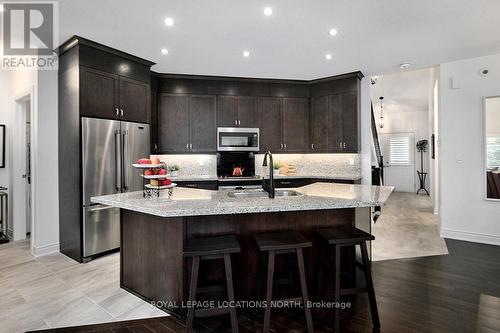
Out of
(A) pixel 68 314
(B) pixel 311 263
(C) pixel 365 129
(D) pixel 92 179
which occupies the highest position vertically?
(C) pixel 365 129

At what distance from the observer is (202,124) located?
4.93 metres

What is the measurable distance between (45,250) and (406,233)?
534 cm

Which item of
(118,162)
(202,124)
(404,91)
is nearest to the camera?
(118,162)

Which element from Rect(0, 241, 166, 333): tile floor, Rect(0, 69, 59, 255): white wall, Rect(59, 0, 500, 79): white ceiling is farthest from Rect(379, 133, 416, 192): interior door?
Rect(0, 69, 59, 255): white wall

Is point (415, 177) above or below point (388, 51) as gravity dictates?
below

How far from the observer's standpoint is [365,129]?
484 cm

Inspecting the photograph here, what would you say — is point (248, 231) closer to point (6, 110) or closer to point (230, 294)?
point (230, 294)

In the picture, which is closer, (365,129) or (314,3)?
(314,3)

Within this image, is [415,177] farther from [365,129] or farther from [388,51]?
[388,51]

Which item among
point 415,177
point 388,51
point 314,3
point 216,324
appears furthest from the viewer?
point 415,177

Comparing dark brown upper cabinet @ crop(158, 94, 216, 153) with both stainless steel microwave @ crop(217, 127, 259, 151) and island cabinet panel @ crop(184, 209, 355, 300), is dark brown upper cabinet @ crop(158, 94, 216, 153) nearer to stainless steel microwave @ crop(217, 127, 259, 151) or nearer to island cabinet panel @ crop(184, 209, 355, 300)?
stainless steel microwave @ crop(217, 127, 259, 151)

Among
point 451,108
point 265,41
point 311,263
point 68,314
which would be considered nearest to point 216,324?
point 311,263

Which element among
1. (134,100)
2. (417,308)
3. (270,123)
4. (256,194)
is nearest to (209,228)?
(256,194)

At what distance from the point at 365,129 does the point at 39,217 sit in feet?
17.0
